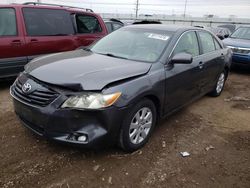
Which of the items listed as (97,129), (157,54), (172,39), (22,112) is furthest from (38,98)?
(172,39)

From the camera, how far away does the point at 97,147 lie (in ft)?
9.33

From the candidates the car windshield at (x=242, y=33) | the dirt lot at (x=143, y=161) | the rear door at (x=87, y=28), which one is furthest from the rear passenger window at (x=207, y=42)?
the car windshield at (x=242, y=33)

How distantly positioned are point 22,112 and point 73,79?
0.82 meters

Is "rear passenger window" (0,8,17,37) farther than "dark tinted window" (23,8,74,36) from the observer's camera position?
No

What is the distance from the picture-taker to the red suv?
17.2ft

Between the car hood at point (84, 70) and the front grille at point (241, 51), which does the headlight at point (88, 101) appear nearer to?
the car hood at point (84, 70)

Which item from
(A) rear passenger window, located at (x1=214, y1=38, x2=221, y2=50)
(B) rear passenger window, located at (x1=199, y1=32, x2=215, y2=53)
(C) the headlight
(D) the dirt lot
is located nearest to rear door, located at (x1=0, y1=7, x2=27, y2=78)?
(D) the dirt lot

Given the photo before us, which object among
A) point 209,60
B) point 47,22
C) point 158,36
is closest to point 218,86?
point 209,60

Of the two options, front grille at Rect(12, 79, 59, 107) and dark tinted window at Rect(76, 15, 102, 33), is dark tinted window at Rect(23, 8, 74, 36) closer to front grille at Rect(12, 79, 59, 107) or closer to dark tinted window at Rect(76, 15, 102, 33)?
dark tinted window at Rect(76, 15, 102, 33)

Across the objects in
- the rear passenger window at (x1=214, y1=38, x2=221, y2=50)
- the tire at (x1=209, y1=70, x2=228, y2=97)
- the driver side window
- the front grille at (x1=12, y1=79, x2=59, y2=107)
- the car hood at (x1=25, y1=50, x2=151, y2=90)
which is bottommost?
the tire at (x1=209, y1=70, x2=228, y2=97)

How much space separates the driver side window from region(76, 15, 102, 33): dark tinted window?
319 cm

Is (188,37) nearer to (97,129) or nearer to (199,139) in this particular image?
(199,139)

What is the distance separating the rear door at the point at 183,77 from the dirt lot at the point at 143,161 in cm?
47

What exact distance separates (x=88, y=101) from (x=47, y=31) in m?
3.79
